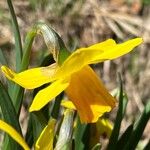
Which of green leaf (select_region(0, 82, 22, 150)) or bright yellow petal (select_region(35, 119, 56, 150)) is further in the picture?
green leaf (select_region(0, 82, 22, 150))

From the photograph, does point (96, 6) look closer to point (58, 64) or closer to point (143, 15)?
point (143, 15)

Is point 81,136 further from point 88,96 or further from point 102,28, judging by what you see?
point 102,28

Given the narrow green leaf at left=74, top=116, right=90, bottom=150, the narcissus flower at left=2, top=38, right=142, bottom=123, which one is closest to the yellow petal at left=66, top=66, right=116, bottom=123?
the narcissus flower at left=2, top=38, right=142, bottom=123

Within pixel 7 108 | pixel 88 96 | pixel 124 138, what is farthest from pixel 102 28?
pixel 88 96

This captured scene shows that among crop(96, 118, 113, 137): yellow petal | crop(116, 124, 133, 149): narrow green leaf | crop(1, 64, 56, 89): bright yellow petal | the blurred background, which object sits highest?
crop(1, 64, 56, 89): bright yellow petal

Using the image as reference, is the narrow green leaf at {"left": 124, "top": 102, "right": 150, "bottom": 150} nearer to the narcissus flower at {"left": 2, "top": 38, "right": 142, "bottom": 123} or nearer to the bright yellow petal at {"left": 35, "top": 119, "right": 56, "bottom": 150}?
the narcissus flower at {"left": 2, "top": 38, "right": 142, "bottom": 123}

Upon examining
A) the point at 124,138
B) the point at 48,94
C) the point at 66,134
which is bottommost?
the point at 124,138
